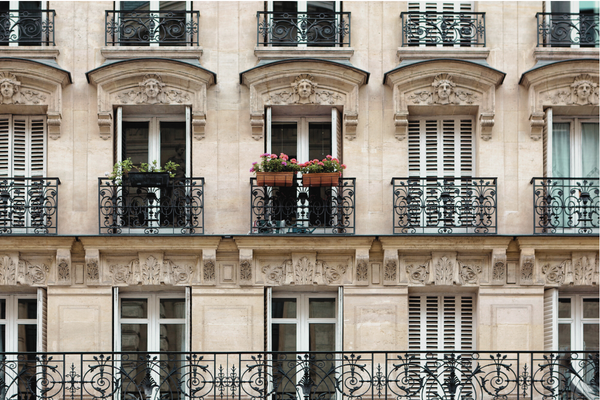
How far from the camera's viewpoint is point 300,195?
14.3 metres

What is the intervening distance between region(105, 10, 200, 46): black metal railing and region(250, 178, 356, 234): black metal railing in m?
2.65

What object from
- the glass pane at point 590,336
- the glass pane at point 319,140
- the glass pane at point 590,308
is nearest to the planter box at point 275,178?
the glass pane at point 319,140

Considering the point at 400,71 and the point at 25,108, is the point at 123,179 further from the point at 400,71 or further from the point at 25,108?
the point at 400,71

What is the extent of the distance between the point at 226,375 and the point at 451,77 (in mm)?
5771

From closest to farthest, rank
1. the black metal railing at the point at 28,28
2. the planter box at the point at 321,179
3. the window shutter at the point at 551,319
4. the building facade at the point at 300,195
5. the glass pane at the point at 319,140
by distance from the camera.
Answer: the planter box at the point at 321,179
the building facade at the point at 300,195
the window shutter at the point at 551,319
the black metal railing at the point at 28,28
the glass pane at the point at 319,140

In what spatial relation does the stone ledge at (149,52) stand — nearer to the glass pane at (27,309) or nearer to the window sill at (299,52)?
the window sill at (299,52)

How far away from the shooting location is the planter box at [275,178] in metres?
14.0

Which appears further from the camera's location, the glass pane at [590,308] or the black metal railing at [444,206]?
the glass pane at [590,308]

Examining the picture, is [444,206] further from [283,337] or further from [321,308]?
[283,337]

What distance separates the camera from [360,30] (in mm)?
15062

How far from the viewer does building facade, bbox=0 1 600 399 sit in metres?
14.1

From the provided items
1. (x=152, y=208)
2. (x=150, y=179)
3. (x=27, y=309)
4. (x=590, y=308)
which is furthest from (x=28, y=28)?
(x=590, y=308)

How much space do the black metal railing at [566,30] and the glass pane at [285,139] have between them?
4182mm

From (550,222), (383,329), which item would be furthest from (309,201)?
(550,222)
